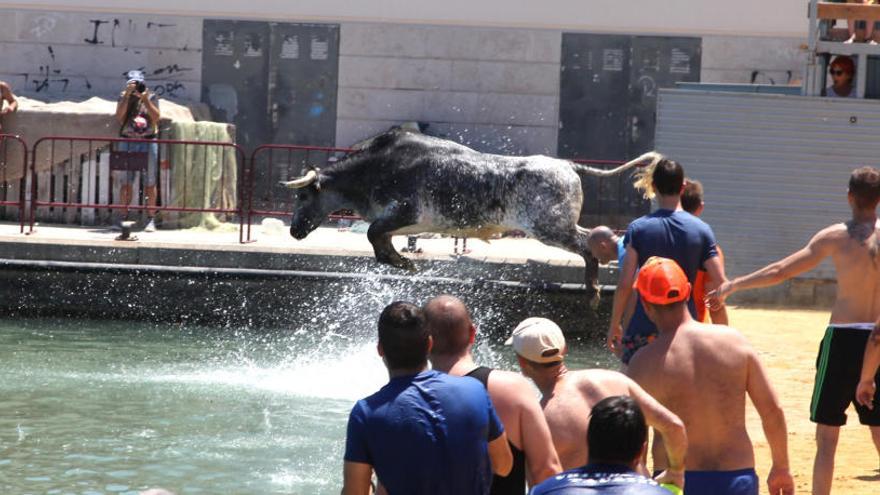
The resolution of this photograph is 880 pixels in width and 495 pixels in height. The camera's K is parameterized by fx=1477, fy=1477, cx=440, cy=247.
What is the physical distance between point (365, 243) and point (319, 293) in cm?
239

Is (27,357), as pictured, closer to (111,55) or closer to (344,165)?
(344,165)

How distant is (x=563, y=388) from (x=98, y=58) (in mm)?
20073

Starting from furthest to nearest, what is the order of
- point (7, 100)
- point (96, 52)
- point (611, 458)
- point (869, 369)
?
point (96, 52) → point (7, 100) → point (869, 369) → point (611, 458)

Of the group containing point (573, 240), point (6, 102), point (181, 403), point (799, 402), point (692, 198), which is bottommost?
point (181, 403)

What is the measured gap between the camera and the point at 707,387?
19.1ft

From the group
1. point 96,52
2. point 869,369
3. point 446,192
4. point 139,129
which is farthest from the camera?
point 96,52

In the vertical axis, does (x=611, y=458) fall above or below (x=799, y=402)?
above

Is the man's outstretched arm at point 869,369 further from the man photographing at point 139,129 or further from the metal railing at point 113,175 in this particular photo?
the man photographing at point 139,129

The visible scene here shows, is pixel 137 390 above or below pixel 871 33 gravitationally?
below

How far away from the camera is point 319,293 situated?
663 inches

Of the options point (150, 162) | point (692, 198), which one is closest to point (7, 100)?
point (150, 162)

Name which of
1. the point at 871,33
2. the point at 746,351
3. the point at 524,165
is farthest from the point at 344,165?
the point at 746,351

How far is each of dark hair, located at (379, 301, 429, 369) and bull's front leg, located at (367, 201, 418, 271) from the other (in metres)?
9.67

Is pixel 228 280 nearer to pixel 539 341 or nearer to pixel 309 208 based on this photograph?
pixel 309 208
